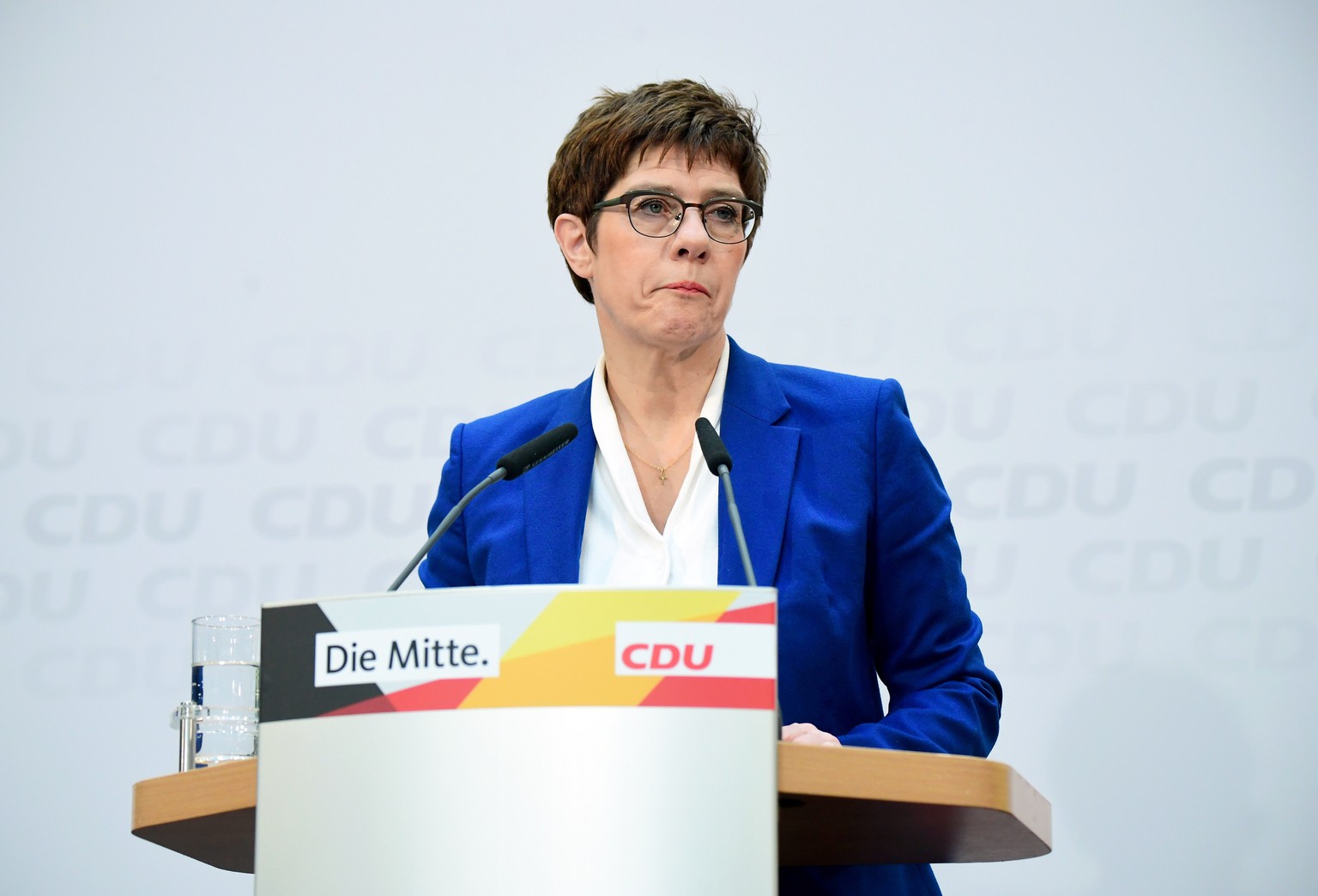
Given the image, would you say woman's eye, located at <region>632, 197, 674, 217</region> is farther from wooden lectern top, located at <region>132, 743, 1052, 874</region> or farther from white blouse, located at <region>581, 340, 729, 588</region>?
wooden lectern top, located at <region>132, 743, 1052, 874</region>

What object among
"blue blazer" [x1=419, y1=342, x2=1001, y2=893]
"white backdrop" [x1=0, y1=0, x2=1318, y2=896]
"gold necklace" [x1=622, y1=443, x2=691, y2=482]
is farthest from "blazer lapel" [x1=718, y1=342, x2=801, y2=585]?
"white backdrop" [x1=0, y1=0, x2=1318, y2=896]

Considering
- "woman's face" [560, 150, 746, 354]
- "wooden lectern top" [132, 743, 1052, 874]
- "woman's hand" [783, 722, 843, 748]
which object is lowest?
"wooden lectern top" [132, 743, 1052, 874]

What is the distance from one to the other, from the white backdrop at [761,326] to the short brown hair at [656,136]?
1035 millimetres

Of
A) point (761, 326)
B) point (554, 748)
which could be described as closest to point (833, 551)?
point (554, 748)

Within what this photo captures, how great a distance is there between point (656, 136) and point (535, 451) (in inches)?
29.4

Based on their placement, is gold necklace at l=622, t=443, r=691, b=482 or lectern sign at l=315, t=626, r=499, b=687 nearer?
lectern sign at l=315, t=626, r=499, b=687

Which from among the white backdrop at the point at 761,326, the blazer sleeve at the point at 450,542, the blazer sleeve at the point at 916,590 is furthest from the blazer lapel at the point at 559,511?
the white backdrop at the point at 761,326

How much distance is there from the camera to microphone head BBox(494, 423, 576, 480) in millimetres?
1709

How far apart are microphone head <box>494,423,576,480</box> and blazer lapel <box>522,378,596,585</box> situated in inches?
13.6

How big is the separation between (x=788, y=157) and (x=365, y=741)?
7.99 feet

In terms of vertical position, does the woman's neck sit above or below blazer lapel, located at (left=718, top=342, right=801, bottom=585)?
above

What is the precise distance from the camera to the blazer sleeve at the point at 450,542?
2.27 m

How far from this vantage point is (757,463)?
6.82 ft

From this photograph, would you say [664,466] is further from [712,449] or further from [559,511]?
[712,449]
